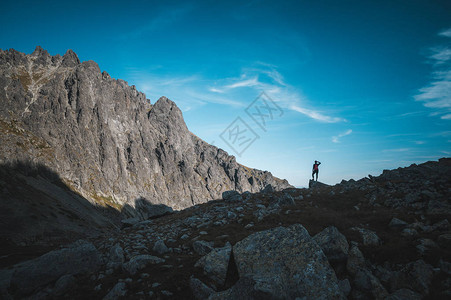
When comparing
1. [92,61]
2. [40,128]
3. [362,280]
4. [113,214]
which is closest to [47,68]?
[92,61]

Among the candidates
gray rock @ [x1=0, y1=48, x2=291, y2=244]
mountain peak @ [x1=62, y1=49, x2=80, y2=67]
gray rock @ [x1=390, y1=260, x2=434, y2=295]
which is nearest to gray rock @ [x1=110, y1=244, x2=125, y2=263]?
gray rock @ [x1=390, y1=260, x2=434, y2=295]

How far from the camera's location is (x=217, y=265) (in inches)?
360

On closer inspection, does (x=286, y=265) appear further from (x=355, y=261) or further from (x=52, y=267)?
(x=52, y=267)

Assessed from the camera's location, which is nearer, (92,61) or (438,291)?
(438,291)

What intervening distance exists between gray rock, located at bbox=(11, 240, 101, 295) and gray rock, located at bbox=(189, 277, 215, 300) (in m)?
7.12

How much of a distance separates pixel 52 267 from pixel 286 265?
489 inches

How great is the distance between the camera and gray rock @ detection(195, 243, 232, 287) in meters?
8.80

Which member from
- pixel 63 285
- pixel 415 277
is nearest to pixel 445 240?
pixel 415 277

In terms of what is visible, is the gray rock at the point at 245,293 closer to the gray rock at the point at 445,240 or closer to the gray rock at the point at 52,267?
the gray rock at the point at 445,240

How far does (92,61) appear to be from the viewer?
7672 inches

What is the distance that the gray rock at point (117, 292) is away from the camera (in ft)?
26.5

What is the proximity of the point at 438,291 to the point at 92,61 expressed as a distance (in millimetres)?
254097

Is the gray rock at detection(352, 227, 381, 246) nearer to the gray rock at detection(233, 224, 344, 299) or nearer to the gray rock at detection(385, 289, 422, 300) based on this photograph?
the gray rock at detection(385, 289, 422, 300)

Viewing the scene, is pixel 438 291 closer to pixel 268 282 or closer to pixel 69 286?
pixel 268 282
